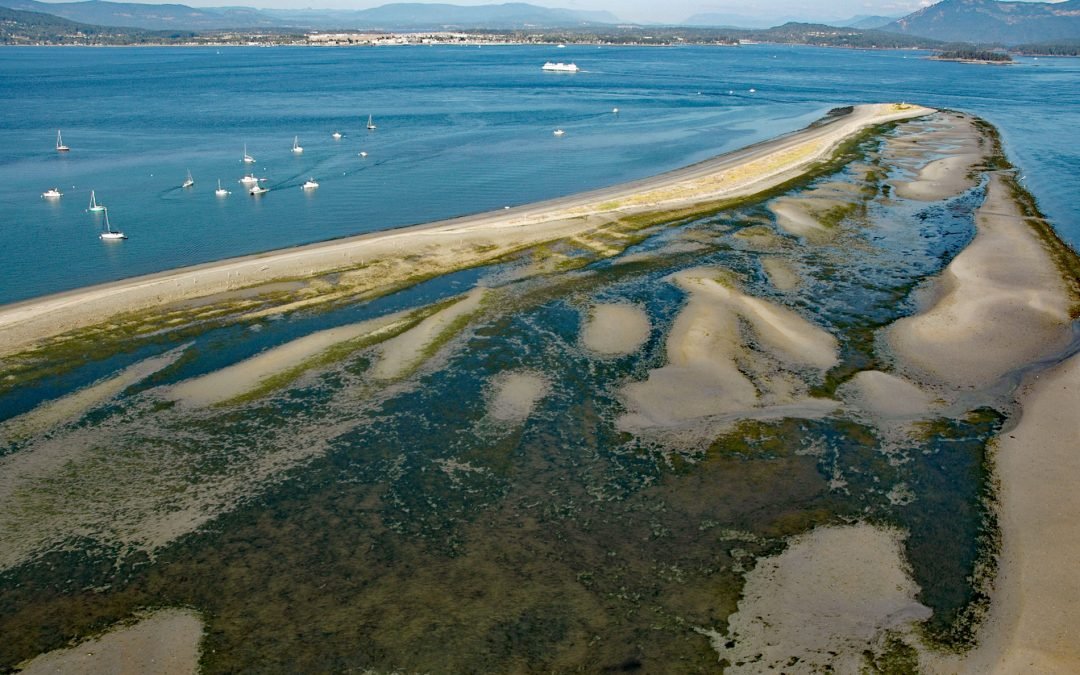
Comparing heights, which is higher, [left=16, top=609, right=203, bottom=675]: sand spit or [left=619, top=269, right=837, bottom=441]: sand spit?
[left=619, top=269, right=837, bottom=441]: sand spit

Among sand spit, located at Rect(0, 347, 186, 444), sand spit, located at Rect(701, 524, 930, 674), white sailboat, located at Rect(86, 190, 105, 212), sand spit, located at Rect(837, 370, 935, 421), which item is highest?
Answer: white sailboat, located at Rect(86, 190, 105, 212)

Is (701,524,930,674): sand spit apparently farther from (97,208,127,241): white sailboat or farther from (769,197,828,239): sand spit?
(97,208,127,241): white sailboat

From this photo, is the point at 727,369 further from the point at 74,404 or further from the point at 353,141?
the point at 353,141

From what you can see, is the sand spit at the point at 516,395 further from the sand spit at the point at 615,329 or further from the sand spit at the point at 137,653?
the sand spit at the point at 137,653

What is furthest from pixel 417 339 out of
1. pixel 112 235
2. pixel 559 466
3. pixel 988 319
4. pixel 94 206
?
pixel 94 206

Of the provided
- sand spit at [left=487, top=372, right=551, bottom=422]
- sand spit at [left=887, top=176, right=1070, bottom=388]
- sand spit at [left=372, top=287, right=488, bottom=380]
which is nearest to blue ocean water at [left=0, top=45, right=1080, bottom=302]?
sand spit at [left=887, top=176, right=1070, bottom=388]

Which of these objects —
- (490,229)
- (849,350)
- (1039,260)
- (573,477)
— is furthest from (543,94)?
(573,477)
